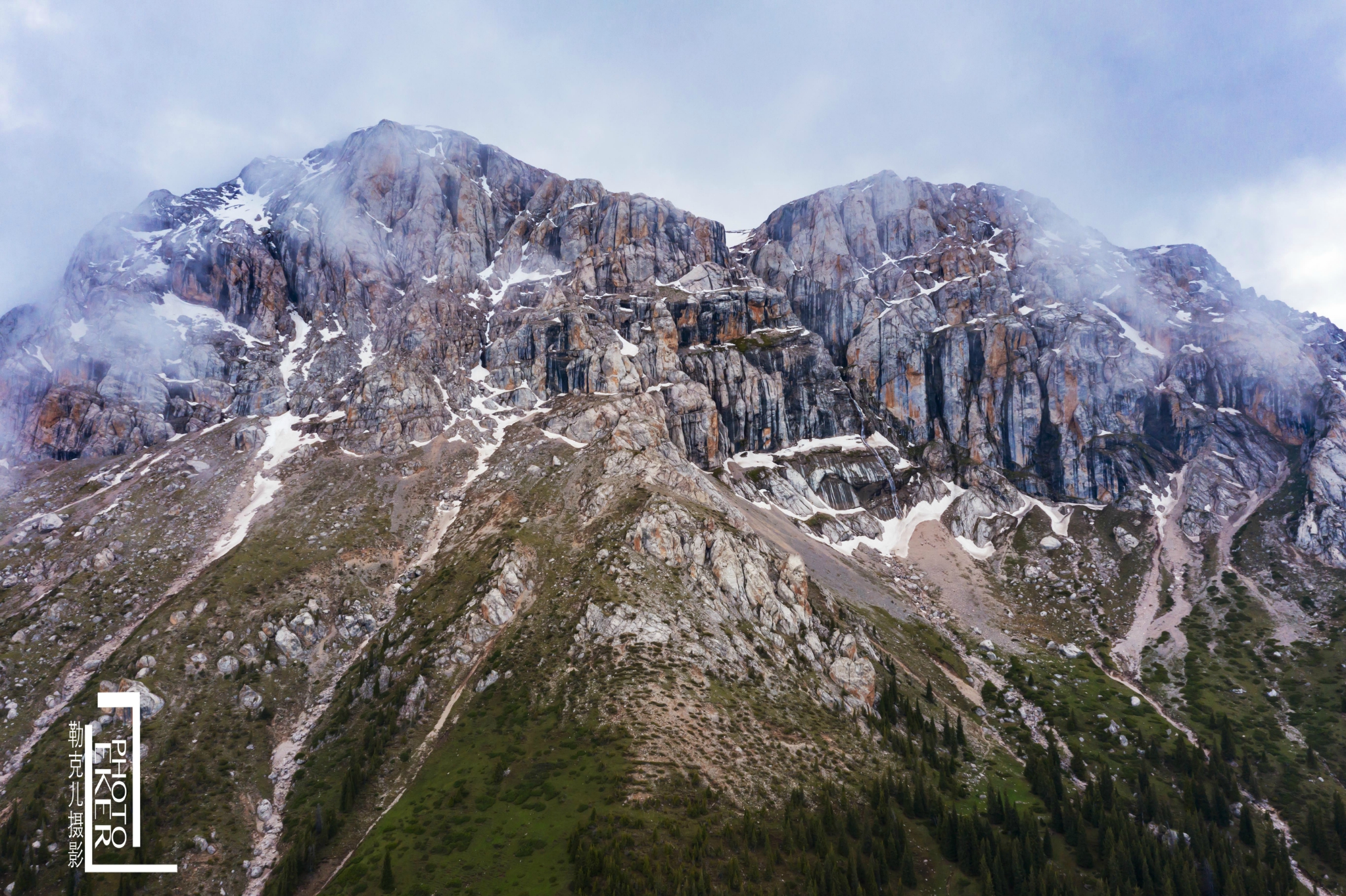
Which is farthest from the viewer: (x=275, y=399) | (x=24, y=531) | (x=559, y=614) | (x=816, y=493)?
(x=816, y=493)

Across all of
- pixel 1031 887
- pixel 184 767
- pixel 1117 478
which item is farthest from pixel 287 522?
pixel 1117 478

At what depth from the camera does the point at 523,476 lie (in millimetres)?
130250

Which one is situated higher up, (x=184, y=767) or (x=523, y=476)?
(x=523, y=476)

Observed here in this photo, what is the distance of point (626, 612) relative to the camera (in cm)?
8356

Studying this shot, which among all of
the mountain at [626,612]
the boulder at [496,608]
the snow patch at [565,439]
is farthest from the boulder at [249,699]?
the snow patch at [565,439]

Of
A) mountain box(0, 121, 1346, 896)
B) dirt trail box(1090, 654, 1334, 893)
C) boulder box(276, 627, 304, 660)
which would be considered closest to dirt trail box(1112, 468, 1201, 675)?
mountain box(0, 121, 1346, 896)

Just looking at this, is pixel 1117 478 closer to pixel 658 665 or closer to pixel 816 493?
pixel 816 493

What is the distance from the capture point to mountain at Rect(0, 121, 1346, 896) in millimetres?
60781

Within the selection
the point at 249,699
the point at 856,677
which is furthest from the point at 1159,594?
the point at 249,699

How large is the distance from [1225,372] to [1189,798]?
17943cm

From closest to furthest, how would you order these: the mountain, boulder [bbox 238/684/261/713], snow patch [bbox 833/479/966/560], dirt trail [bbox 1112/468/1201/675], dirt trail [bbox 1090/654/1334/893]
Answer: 1. the mountain
2. dirt trail [bbox 1090/654/1334/893]
3. boulder [bbox 238/684/261/713]
4. dirt trail [bbox 1112/468/1201/675]
5. snow patch [bbox 833/479/966/560]

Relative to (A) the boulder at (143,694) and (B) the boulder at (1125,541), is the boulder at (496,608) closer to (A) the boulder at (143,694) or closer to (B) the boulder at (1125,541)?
(A) the boulder at (143,694)

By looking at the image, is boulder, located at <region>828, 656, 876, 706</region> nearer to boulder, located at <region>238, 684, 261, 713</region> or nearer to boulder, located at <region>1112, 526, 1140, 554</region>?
boulder, located at <region>238, 684, 261, 713</region>

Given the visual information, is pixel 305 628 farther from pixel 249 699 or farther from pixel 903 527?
pixel 903 527
